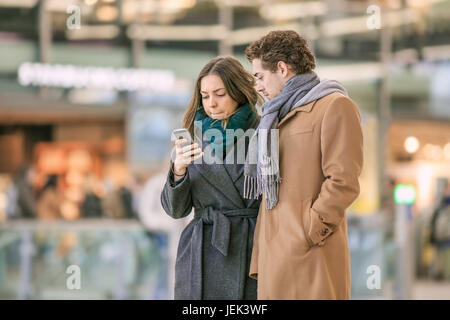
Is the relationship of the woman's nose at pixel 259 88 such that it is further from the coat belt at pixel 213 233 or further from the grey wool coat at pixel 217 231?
the coat belt at pixel 213 233

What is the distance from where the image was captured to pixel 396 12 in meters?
12.8

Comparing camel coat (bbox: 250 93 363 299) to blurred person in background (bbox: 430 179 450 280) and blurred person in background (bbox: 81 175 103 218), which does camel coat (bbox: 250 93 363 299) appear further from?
blurred person in background (bbox: 430 179 450 280)

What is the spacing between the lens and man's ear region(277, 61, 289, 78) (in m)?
2.83

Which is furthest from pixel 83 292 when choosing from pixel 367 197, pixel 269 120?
pixel 367 197

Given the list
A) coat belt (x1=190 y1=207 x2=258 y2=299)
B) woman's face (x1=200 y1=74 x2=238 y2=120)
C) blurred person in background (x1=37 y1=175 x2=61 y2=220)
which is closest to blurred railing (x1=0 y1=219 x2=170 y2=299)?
blurred person in background (x1=37 y1=175 x2=61 y2=220)

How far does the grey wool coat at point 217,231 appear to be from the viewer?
3078mm

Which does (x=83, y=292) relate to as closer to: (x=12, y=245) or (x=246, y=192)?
(x=12, y=245)

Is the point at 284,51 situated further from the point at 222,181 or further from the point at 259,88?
the point at 222,181

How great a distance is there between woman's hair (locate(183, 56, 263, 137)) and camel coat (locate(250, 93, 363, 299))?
38 centimetres

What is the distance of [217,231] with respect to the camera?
10.1 ft

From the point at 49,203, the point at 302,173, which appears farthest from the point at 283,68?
the point at 49,203

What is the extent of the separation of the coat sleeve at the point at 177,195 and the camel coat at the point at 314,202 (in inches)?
15.8
